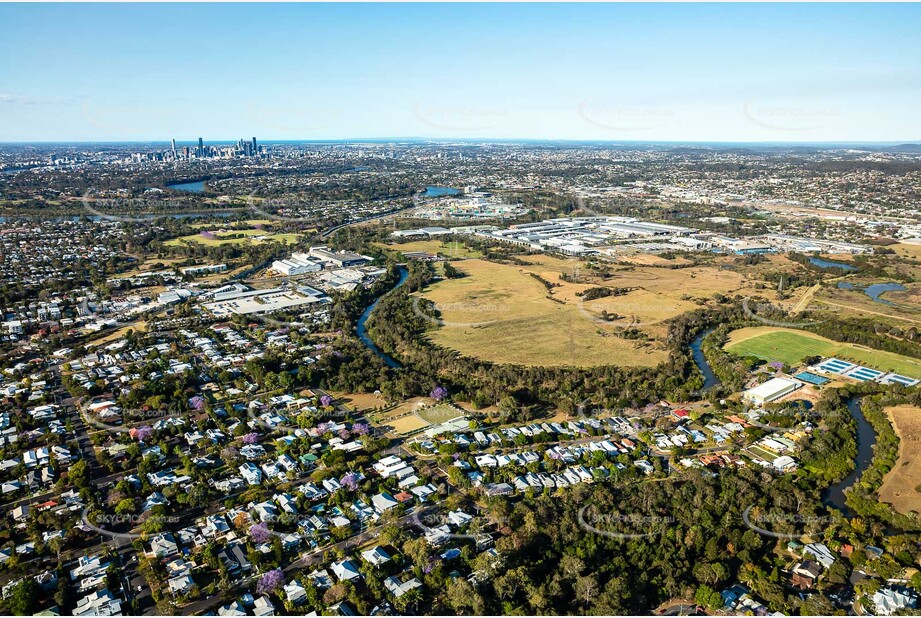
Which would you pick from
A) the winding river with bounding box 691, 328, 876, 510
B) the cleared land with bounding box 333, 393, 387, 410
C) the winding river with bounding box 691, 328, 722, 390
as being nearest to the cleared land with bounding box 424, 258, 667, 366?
the winding river with bounding box 691, 328, 722, 390

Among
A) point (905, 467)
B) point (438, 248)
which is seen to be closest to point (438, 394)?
point (905, 467)

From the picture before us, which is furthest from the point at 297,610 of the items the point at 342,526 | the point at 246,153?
the point at 246,153

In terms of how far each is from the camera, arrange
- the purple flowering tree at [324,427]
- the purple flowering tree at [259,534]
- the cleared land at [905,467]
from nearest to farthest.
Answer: the purple flowering tree at [259,534] < the cleared land at [905,467] < the purple flowering tree at [324,427]

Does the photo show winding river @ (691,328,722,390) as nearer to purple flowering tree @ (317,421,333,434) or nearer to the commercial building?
the commercial building

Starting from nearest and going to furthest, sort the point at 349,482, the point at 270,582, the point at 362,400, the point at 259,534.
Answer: the point at 270,582 → the point at 259,534 → the point at 349,482 → the point at 362,400

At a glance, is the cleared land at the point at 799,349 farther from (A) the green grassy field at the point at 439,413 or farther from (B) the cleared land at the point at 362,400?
(B) the cleared land at the point at 362,400

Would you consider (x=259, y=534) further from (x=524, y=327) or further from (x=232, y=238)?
(x=232, y=238)

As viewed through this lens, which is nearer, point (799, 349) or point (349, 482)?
point (349, 482)

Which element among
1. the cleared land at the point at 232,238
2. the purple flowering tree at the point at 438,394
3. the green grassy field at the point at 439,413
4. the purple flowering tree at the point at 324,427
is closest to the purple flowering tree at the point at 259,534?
the purple flowering tree at the point at 324,427
